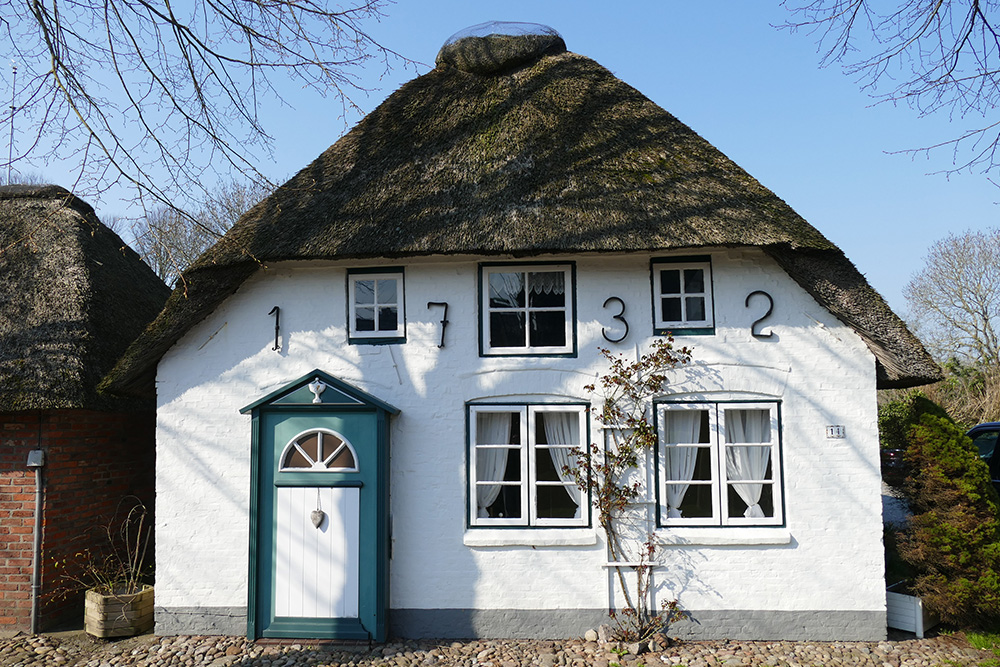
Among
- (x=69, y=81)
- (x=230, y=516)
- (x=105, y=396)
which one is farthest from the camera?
(x=105, y=396)

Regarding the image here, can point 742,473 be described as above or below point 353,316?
below

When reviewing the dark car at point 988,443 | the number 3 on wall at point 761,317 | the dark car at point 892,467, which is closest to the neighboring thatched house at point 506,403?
the number 3 on wall at point 761,317

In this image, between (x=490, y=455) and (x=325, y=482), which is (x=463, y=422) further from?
(x=325, y=482)

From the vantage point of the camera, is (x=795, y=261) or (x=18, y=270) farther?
(x=18, y=270)

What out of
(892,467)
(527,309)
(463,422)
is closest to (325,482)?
(463,422)

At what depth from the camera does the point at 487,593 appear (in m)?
6.43

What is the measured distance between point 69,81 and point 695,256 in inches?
227

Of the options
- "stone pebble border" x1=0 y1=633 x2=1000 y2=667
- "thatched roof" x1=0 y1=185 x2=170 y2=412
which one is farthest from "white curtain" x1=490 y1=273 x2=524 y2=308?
"thatched roof" x1=0 y1=185 x2=170 y2=412

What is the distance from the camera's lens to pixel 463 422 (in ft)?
21.7

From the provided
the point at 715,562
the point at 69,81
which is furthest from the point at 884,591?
the point at 69,81

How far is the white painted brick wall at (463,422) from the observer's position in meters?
6.33

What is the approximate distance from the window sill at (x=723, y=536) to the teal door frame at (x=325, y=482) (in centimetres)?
291

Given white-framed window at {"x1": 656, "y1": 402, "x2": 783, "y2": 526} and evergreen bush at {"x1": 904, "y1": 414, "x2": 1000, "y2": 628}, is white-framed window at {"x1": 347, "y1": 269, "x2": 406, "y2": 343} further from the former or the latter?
evergreen bush at {"x1": 904, "y1": 414, "x2": 1000, "y2": 628}

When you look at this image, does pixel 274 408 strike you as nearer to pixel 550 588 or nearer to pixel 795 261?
pixel 550 588
